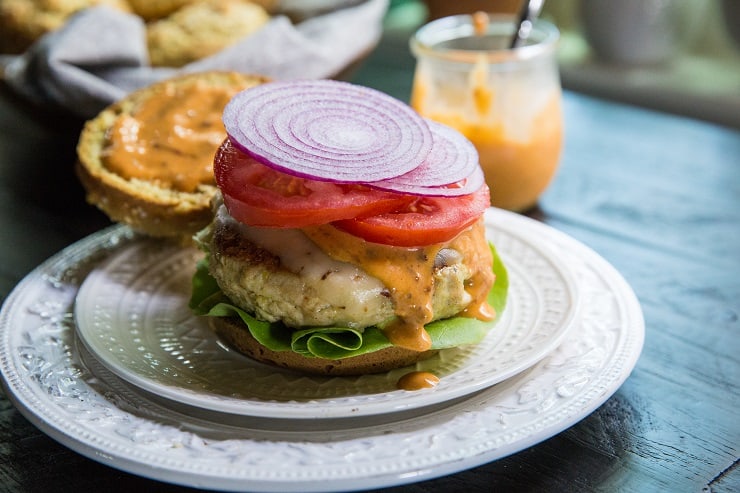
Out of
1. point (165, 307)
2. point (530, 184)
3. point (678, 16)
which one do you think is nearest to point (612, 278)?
point (530, 184)

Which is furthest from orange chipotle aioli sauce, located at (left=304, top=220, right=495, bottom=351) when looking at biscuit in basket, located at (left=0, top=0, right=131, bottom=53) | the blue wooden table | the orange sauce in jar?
biscuit in basket, located at (left=0, top=0, right=131, bottom=53)

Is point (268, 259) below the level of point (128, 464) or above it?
above

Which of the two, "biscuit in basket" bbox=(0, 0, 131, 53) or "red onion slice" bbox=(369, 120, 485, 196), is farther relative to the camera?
"biscuit in basket" bbox=(0, 0, 131, 53)

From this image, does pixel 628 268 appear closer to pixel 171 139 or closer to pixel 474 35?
pixel 474 35

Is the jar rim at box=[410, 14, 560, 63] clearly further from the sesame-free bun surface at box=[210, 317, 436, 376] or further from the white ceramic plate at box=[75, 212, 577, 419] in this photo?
the sesame-free bun surface at box=[210, 317, 436, 376]

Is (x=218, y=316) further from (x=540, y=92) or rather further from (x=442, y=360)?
(x=540, y=92)

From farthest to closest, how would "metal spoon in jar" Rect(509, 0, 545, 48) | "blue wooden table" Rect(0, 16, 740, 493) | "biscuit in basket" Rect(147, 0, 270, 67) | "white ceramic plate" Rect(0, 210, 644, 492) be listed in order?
"biscuit in basket" Rect(147, 0, 270, 67)
"metal spoon in jar" Rect(509, 0, 545, 48)
"blue wooden table" Rect(0, 16, 740, 493)
"white ceramic plate" Rect(0, 210, 644, 492)
